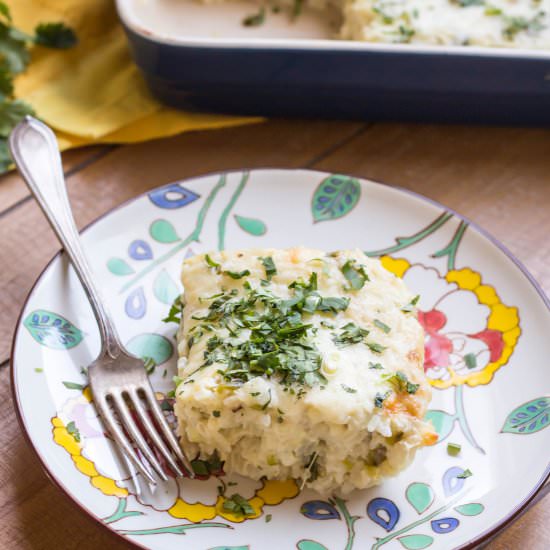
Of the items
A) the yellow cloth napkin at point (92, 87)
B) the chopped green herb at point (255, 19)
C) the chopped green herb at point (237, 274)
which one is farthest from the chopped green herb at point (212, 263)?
the chopped green herb at point (255, 19)

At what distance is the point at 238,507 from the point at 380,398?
35cm

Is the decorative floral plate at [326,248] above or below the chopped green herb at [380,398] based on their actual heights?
below

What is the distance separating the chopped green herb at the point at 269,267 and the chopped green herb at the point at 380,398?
39 centimetres

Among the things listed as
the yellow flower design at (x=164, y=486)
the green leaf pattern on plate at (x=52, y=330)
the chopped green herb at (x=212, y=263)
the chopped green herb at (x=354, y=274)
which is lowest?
the yellow flower design at (x=164, y=486)

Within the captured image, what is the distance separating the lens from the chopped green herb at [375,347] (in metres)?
1.76

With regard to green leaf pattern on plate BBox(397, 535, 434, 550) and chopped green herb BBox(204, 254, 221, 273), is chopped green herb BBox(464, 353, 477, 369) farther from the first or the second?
chopped green herb BBox(204, 254, 221, 273)

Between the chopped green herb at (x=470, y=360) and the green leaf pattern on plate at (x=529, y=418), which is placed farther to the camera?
the chopped green herb at (x=470, y=360)

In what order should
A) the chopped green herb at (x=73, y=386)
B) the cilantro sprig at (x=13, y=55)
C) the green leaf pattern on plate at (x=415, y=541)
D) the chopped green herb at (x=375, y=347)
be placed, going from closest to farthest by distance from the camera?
the green leaf pattern on plate at (x=415, y=541), the chopped green herb at (x=375, y=347), the chopped green herb at (x=73, y=386), the cilantro sprig at (x=13, y=55)

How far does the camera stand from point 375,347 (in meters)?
1.76

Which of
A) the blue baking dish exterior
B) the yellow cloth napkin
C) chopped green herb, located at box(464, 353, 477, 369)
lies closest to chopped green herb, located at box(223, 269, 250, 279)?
chopped green herb, located at box(464, 353, 477, 369)

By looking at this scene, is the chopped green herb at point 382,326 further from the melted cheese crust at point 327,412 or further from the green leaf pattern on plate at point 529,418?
the green leaf pattern on plate at point 529,418

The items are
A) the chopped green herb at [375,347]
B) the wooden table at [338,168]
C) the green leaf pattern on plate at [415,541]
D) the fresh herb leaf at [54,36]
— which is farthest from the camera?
the fresh herb leaf at [54,36]

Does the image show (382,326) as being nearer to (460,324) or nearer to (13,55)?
(460,324)

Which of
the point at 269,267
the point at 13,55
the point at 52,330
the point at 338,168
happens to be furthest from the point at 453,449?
the point at 13,55
